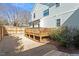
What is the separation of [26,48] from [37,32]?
41 cm

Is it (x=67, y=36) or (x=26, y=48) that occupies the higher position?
(x=67, y=36)

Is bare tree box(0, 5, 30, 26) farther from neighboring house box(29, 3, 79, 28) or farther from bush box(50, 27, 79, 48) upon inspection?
bush box(50, 27, 79, 48)

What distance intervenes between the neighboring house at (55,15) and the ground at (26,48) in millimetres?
378

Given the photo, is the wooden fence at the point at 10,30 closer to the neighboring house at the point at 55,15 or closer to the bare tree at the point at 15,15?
the bare tree at the point at 15,15

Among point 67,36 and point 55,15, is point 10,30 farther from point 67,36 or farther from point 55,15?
point 67,36

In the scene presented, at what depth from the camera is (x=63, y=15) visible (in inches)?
154

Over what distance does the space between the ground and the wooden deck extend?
0.11m

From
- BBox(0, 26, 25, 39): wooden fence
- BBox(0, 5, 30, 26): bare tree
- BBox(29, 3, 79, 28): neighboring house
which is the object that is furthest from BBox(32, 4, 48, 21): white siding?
BBox(0, 26, 25, 39): wooden fence

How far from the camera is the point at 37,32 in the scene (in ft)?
12.9

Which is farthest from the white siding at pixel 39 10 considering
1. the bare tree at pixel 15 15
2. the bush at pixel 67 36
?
the bush at pixel 67 36

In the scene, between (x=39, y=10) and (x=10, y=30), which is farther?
(x=39, y=10)

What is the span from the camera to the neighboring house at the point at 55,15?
382 centimetres

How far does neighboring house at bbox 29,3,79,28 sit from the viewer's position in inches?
150

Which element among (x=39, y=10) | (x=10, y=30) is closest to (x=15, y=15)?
(x=10, y=30)
